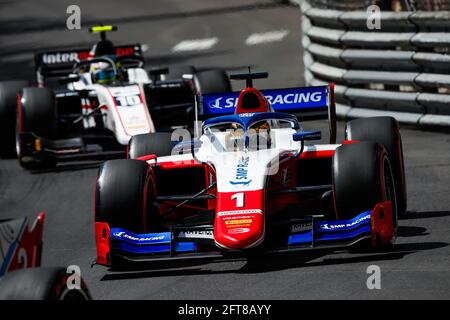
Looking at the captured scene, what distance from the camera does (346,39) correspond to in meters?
16.6

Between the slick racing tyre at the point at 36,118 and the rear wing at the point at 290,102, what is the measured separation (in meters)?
4.47

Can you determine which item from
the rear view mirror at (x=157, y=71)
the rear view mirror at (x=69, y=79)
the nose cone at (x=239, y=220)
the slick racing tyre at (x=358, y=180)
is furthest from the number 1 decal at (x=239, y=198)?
the rear view mirror at (x=69, y=79)

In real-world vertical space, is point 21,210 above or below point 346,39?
below

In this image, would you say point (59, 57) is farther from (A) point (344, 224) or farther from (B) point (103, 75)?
(A) point (344, 224)

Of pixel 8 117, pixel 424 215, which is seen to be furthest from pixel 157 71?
pixel 424 215

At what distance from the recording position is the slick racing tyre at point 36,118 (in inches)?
605

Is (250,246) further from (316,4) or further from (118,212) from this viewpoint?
(316,4)

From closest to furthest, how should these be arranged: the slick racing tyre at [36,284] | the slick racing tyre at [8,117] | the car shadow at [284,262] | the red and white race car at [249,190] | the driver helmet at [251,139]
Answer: the slick racing tyre at [36,284] → the car shadow at [284,262] → the red and white race car at [249,190] → the driver helmet at [251,139] → the slick racing tyre at [8,117]

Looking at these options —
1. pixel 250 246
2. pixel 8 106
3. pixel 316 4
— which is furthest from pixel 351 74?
pixel 250 246

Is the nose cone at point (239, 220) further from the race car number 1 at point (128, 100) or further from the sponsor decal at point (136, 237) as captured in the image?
the race car number 1 at point (128, 100)

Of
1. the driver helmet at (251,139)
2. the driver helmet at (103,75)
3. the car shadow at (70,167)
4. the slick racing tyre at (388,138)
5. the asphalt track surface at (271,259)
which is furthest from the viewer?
the driver helmet at (103,75)
